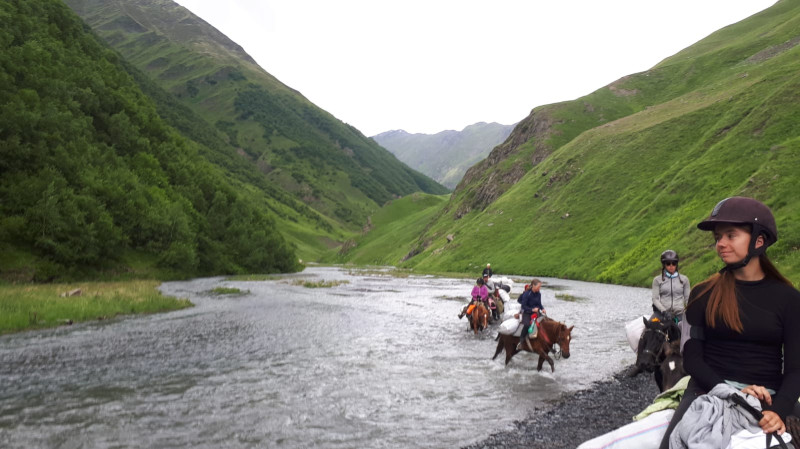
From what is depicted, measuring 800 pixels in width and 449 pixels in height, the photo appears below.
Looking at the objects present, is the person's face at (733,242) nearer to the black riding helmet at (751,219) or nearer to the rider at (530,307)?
the black riding helmet at (751,219)

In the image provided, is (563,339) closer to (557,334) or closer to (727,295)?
(557,334)

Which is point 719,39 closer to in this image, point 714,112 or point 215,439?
point 714,112

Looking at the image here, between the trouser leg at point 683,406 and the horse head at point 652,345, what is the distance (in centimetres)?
930

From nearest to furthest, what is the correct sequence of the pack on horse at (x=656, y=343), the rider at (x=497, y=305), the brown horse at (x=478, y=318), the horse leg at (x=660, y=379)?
the horse leg at (x=660, y=379) < the pack on horse at (x=656, y=343) < the brown horse at (x=478, y=318) < the rider at (x=497, y=305)

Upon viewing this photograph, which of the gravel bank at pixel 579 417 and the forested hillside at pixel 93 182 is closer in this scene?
the gravel bank at pixel 579 417

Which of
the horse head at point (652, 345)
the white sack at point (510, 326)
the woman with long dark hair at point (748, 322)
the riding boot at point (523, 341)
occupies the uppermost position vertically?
the woman with long dark hair at point (748, 322)

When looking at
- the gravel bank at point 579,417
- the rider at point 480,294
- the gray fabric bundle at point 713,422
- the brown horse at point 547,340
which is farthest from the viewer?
the rider at point 480,294

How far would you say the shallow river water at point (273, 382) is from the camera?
39.5 feet

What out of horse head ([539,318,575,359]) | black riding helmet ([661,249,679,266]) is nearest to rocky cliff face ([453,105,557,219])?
horse head ([539,318,575,359])

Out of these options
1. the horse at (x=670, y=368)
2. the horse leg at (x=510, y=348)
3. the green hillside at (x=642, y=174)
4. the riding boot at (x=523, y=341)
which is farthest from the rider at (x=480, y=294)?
the green hillside at (x=642, y=174)

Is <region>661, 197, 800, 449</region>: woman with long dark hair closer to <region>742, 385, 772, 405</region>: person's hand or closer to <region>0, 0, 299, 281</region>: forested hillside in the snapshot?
<region>742, 385, 772, 405</region>: person's hand

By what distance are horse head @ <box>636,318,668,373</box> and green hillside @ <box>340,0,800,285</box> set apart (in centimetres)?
3081

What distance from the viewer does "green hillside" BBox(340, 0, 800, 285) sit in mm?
61688

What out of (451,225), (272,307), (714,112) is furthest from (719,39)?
(272,307)
